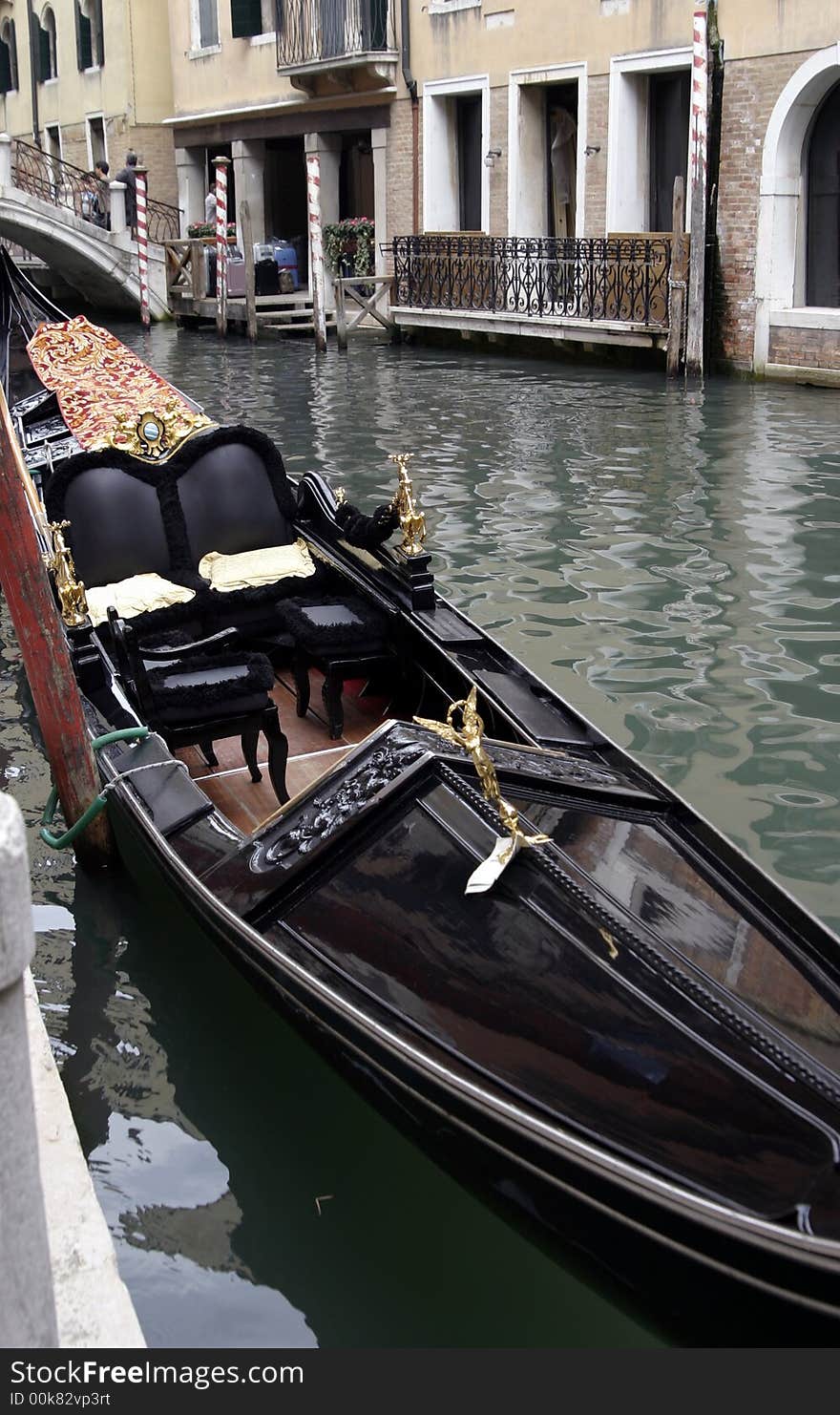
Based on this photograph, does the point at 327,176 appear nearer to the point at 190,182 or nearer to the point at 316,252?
the point at 316,252

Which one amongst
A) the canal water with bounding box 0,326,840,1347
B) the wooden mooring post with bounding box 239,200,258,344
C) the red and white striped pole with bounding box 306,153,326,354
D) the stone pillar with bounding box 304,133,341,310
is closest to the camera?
the canal water with bounding box 0,326,840,1347

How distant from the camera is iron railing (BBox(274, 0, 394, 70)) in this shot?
41.1 ft

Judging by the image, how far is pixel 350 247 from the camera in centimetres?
1395

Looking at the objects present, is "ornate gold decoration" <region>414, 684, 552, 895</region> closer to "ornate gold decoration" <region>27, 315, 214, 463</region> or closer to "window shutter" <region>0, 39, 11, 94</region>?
"ornate gold decoration" <region>27, 315, 214, 463</region>

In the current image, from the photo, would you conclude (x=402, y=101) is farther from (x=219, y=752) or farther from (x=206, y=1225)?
(x=206, y=1225)

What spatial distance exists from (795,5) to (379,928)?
8453 mm

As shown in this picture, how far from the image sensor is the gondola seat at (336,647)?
337 centimetres

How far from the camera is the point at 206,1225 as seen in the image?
80.5 inches

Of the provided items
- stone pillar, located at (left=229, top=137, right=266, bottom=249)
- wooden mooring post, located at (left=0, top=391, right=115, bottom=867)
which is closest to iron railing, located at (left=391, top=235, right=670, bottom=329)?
stone pillar, located at (left=229, top=137, right=266, bottom=249)

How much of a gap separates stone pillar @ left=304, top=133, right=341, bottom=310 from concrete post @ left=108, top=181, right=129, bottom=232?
2.05m

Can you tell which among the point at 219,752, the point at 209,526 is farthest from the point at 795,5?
the point at 219,752

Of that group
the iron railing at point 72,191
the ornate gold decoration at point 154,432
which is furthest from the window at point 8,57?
the ornate gold decoration at point 154,432

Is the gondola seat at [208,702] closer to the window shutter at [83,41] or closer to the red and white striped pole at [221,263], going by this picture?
the red and white striped pole at [221,263]

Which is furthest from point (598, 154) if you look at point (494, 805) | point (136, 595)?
point (494, 805)
